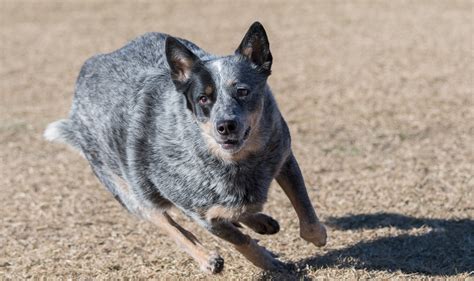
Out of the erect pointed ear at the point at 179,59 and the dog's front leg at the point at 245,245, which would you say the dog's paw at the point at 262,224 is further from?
the erect pointed ear at the point at 179,59

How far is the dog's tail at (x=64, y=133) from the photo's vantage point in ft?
20.9

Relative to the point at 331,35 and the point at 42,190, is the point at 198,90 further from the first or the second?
the point at 331,35

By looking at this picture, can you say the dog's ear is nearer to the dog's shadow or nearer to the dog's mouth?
the dog's mouth

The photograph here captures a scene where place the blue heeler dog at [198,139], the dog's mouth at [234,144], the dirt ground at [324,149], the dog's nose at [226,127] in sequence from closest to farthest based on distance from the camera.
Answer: the dog's nose at [226,127] < the dog's mouth at [234,144] < the blue heeler dog at [198,139] < the dirt ground at [324,149]

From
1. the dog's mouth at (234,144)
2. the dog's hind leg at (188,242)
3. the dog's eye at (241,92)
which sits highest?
the dog's eye at (241,92)

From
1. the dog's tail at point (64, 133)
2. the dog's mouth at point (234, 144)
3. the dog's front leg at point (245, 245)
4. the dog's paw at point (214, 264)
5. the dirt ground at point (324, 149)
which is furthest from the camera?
the dog's tail at point (64, 133)

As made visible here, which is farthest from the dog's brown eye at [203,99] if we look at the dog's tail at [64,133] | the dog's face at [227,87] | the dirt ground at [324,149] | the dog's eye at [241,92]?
the dog's tail at [64,133]

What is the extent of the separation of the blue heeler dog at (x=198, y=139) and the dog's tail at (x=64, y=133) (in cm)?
39

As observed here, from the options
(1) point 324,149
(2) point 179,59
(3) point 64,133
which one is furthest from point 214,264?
(1) point 324,149

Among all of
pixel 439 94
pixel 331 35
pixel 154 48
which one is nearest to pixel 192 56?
pixel 154 48

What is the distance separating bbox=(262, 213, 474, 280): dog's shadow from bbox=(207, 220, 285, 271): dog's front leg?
8 centimetres

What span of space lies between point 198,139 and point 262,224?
889 mm

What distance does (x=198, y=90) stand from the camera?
4.81m

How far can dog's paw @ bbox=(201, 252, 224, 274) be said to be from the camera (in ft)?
17.3
